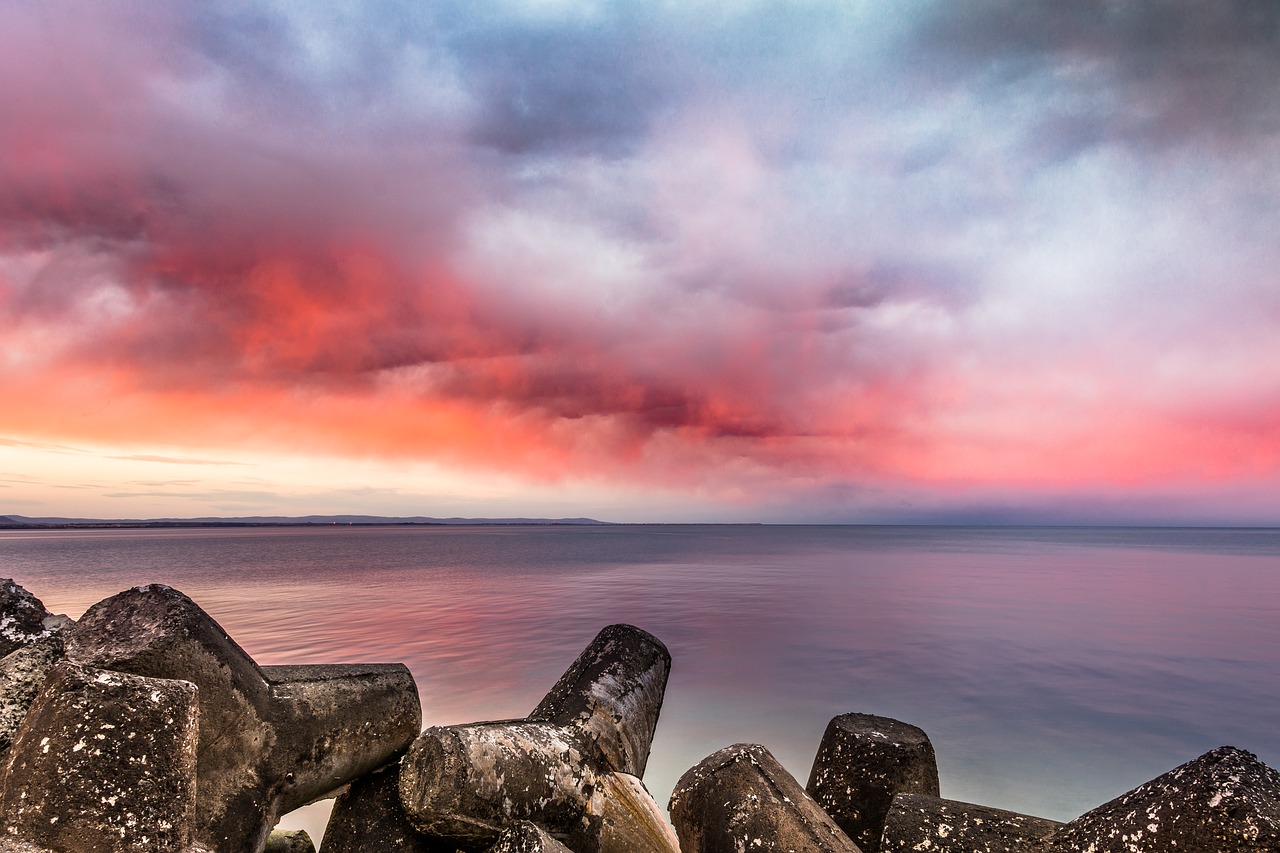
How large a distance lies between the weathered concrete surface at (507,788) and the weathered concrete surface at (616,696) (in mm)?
664

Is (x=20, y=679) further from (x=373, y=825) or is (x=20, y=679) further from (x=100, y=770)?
(x=373, y=825)

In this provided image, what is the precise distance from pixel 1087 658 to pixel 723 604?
961cm

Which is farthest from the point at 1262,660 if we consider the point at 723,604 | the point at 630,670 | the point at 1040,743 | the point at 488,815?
the point at 488,815

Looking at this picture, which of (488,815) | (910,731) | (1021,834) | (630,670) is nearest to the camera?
(1021,834)

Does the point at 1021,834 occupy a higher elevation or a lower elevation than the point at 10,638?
lower

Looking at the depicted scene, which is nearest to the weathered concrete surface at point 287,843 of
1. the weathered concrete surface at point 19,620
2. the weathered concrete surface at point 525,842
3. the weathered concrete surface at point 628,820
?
the weathered concrete surface at point 19,620

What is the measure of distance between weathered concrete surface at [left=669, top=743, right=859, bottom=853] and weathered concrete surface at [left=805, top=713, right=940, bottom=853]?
888 millimetres

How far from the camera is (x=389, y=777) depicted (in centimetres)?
348

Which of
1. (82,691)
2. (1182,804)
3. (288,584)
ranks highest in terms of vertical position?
(82,691)

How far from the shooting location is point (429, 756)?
298 cm

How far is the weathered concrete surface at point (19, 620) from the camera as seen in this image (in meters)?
3.23

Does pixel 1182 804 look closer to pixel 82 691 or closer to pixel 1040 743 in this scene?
pixel 82 691

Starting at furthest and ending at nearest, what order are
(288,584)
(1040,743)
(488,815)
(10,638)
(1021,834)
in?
(288,584) → (1040,743) → (10,638) → (488,815) → (1021,834)

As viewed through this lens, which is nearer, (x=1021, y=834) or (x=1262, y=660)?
(x=1021, y=834)
